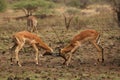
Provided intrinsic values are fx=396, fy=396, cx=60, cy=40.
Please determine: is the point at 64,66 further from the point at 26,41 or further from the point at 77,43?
the point at 26,41

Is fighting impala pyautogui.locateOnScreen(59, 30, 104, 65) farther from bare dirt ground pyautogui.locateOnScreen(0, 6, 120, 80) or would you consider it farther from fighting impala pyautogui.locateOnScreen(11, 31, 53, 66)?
fighting impala pyautogui.locateOnScreen(11, 31, 53, 66)

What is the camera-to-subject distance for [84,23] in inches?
888

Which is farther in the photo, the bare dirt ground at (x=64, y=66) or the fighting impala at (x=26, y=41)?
the fighting impala at (x=26, y=41)

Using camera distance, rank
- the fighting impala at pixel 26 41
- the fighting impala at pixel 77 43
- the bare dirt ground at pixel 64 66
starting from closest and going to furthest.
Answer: the bare dirt ground at pixel 64 66
the fighting impala at pixel 77 43
the fighting impala at pixel 26 41

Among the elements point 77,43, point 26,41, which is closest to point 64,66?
point 77,43

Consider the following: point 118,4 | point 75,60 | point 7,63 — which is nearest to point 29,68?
point 7,63

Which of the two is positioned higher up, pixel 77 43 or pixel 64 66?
pixel 77 43

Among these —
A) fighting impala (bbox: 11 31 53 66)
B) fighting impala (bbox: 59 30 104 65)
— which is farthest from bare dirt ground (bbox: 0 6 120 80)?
fighting impala (bbox: 11 31 53 66)

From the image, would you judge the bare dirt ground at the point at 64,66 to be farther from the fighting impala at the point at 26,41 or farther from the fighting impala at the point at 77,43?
the fighting impala at the point at 26,41

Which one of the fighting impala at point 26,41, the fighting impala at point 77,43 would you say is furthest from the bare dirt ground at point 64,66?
the fighting impala at point 26,41

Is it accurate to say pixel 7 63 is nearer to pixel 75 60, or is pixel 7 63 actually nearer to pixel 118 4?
pixel 75 60

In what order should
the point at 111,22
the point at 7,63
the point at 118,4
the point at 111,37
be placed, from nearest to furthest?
the point at 7,63 → the point at 118,4 → the point at 111,37 → the point at 111,22

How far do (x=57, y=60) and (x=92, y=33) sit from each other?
4.55 ft

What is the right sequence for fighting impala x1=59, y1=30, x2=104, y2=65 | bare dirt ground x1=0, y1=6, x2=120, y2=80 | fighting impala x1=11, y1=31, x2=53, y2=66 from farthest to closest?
fighting impala x1=11, y1=31, x2=53, y2=66 → fighting impala x1=59, y1=30, x2=104, y2=65 → bare dirt ground x1=0, y1=6, x2=120, y2=80
